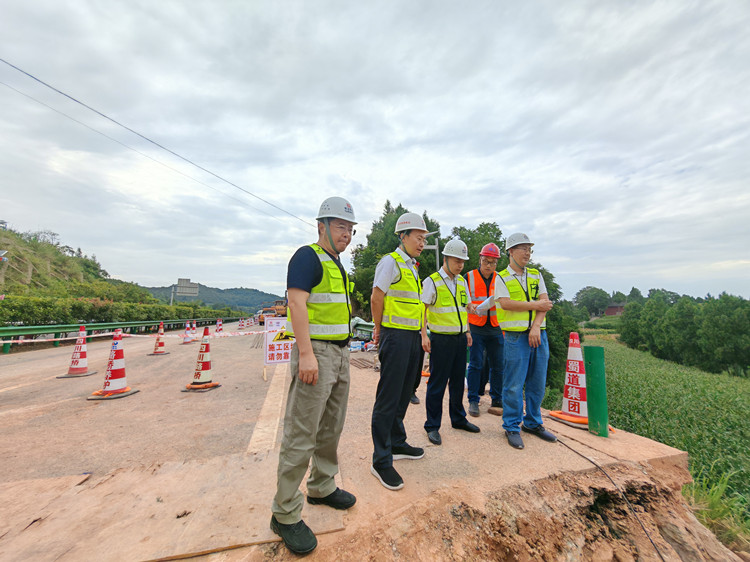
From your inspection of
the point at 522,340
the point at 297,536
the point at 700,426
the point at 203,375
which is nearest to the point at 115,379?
the point at 203,375

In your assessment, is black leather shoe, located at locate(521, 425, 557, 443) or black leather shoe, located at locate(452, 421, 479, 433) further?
black leather shoe, located at locate(452, 421, 479, 433)

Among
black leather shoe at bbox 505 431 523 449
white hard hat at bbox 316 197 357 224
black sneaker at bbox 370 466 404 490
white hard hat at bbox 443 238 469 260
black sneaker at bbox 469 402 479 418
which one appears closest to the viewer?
white hard hat at bbox 316 197 357 224

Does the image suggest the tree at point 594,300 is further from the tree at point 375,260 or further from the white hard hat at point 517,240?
the white hard hat at point 517,240

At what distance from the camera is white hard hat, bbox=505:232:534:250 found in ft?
11.5

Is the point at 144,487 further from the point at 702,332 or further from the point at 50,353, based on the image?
the point at 702,332

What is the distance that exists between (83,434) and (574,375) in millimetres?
5833

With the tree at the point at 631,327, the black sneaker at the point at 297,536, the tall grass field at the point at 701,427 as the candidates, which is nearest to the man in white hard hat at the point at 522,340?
the tall grass field at the point at 701,427

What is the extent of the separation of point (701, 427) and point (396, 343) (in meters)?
12.8

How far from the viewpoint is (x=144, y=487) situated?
97.7 inches

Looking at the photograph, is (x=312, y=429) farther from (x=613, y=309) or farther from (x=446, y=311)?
(x=613, y=309)

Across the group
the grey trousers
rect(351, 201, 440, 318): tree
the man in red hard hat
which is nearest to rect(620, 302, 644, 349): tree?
rect(351, 201, 440, 318): tree

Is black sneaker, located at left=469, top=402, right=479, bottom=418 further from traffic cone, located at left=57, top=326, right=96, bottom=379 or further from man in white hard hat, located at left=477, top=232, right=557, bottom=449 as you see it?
traffic cone, located at left=57, top=326, right=96, bottom=379

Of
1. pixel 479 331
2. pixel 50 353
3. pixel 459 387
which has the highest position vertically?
pixel 479 331

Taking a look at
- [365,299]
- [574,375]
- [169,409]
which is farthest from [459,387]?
[365,299]
